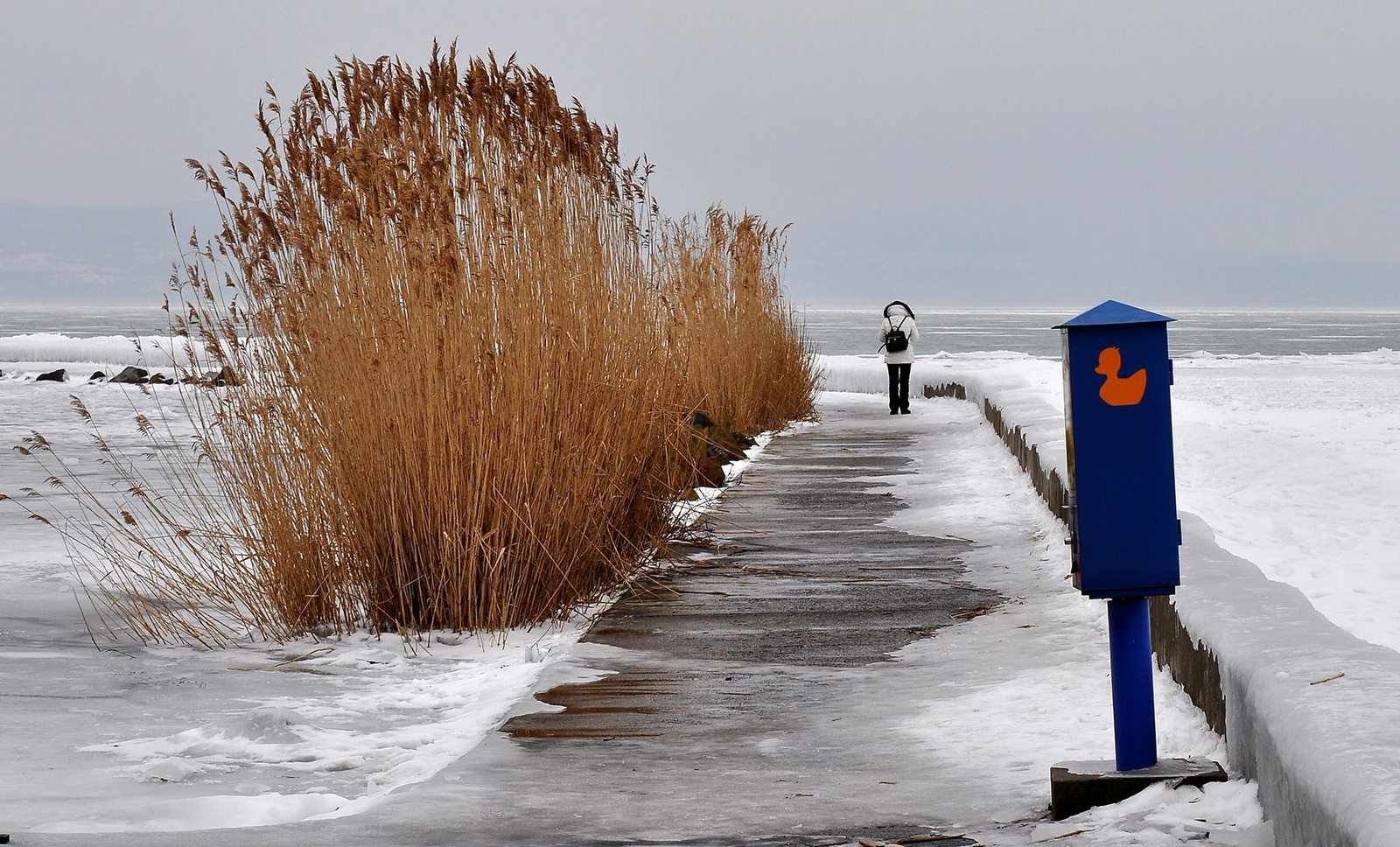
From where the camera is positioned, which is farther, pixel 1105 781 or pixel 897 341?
pixel 897 341

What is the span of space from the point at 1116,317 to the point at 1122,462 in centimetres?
30

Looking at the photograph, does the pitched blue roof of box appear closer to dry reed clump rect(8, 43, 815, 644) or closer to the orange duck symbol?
the orange duck symbol

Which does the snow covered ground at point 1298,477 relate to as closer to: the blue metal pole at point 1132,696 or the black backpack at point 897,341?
the black backpack at point 897,341

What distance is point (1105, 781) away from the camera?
2969mm

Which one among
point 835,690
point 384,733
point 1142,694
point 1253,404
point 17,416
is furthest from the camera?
point 17,416

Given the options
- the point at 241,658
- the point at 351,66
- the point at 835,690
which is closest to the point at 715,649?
the point at 835,690

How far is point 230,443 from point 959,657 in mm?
2552

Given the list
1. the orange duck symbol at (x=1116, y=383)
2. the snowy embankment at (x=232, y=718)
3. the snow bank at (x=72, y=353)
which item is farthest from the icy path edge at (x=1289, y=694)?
the snow bank at (x=72, y=353)

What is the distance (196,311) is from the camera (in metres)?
4.75

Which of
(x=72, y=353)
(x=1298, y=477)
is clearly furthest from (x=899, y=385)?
(x=72, y=353)

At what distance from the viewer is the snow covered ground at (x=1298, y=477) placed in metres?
6.42

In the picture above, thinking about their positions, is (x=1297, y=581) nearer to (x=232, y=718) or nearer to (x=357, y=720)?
(x=357, y=720)

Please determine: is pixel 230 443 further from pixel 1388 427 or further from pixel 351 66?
pixel 1388 427

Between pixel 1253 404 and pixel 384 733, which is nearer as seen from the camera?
pixel 384 733
